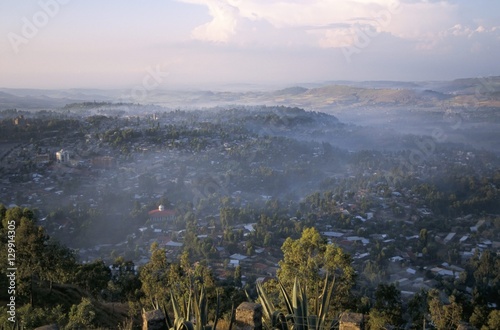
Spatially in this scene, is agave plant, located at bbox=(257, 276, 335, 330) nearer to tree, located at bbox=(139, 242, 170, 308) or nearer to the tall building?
tree, located at bbox=(139, 242, 170, 308)

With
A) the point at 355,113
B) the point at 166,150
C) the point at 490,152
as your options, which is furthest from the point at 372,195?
the point at 355,113

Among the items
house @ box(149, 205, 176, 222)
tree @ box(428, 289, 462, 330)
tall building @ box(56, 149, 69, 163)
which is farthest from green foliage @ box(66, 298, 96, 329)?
tall building @ box(56, 149, 69, 163)

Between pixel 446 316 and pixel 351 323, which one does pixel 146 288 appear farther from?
pixel 446 316

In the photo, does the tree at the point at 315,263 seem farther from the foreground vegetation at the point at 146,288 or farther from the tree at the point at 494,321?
the tree at the point at 494,321

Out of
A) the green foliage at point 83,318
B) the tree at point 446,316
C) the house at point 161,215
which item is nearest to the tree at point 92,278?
the green foliage at point 83,318

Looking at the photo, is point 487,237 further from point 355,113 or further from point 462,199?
point 355,113

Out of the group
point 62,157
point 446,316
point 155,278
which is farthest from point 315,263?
point 62,157
